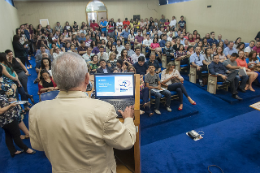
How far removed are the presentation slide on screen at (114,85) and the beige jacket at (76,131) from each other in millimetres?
1126

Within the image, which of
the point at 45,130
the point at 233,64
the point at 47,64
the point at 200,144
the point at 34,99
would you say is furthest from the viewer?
the point at 233,64

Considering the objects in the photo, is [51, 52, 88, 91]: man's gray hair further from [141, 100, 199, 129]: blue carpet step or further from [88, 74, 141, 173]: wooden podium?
[141, 100, 199, 129]: blue carpet step

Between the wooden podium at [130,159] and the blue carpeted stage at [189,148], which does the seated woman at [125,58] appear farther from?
the wooden podium at [130,159]

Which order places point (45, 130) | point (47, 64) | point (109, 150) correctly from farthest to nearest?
point (47, 64) < point (109, 150) < point (45, 130)

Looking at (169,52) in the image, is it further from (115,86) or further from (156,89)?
(115,86)

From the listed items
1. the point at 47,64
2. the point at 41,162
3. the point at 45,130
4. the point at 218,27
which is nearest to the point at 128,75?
the point at 45,130

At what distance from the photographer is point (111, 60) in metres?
4.98

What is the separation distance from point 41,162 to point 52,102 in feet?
6.45

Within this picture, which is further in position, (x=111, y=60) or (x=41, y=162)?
(x=111, y=60)

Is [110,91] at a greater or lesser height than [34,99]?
greater

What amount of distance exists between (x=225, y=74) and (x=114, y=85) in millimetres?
3711

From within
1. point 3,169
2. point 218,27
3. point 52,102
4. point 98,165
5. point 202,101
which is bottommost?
point 3,169

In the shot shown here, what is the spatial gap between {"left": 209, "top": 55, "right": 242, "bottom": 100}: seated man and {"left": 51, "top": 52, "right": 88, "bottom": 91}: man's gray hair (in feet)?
13.9

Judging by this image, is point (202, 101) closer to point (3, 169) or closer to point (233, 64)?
point (233, 64)
